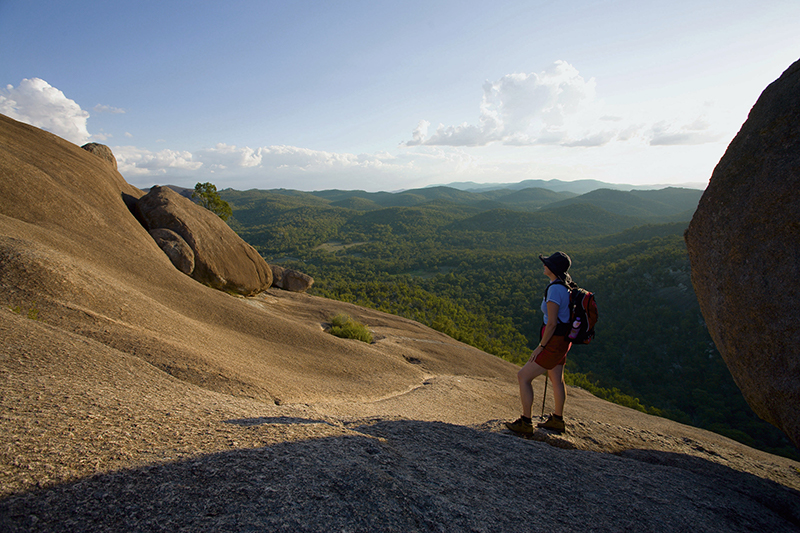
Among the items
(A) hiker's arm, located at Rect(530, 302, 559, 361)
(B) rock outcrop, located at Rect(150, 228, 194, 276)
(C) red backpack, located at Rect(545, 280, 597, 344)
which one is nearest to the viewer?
(A) hiker's arm, located at Rect(530, 302, 559, 361)

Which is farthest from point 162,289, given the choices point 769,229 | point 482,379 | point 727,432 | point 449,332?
point 727,432

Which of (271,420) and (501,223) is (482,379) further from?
(501,223)

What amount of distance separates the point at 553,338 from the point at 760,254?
12.3 feet

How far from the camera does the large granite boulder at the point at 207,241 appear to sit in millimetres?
16000

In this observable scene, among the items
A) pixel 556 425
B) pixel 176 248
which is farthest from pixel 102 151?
pixel 556 425

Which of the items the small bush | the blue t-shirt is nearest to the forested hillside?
the small bush

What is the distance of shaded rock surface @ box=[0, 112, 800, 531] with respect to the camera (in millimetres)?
3037

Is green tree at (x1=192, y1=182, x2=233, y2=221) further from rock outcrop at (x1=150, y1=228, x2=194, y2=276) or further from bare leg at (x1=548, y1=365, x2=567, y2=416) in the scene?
bare leg at (x1=548, y1=365, x2=567, y2=416)

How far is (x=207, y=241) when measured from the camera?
16.9m

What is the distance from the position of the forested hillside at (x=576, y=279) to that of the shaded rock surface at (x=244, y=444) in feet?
79.9

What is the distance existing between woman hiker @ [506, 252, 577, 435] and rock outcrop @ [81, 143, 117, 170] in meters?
23.2

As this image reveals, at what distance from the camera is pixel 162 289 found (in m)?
10.8

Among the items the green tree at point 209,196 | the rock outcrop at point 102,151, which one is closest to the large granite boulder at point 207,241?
the rock outcrop at point 102,151

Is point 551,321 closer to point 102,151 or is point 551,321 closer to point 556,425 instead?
point 556,425
